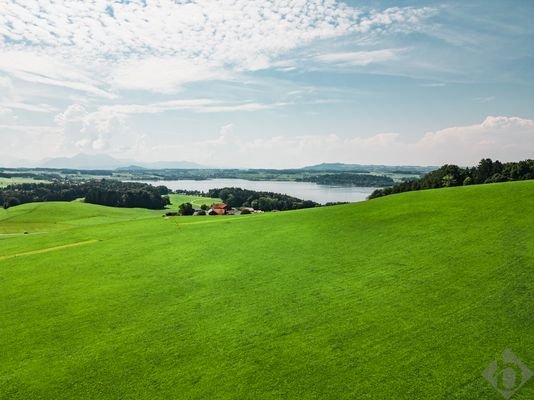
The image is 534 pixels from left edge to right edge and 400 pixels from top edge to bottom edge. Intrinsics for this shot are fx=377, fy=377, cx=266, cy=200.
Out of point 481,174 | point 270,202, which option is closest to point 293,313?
point 481,174

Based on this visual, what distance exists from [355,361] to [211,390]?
5564 mm

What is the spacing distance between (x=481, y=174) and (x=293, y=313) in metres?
86.5

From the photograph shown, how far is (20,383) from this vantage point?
1503 centimetres

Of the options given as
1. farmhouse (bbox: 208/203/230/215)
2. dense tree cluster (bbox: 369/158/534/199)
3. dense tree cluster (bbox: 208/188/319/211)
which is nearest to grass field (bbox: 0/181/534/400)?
dense tree cluster (bbox: 369/158/534/199)

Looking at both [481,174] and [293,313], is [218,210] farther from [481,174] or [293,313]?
[293,313]

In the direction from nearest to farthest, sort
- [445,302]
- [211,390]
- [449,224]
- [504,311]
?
[211,390]
[504,311]
[445,302]
[449,224]

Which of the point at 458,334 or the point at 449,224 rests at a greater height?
the point at 449,224

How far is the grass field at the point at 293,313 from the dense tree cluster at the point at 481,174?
53958 millimetres

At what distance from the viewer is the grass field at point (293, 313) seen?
46.1 ft

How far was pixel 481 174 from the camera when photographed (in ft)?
292

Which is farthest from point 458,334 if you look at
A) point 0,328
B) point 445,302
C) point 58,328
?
point 0,328

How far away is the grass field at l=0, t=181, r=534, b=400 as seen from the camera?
46.1 feet

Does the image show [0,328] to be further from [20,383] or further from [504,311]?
[504,311]

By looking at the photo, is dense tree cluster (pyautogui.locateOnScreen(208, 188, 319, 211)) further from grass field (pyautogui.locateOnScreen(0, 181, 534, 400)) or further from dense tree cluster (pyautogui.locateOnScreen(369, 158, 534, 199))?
grass field (pyautogui.locateOnScreen(0, 181, 534, 400))
